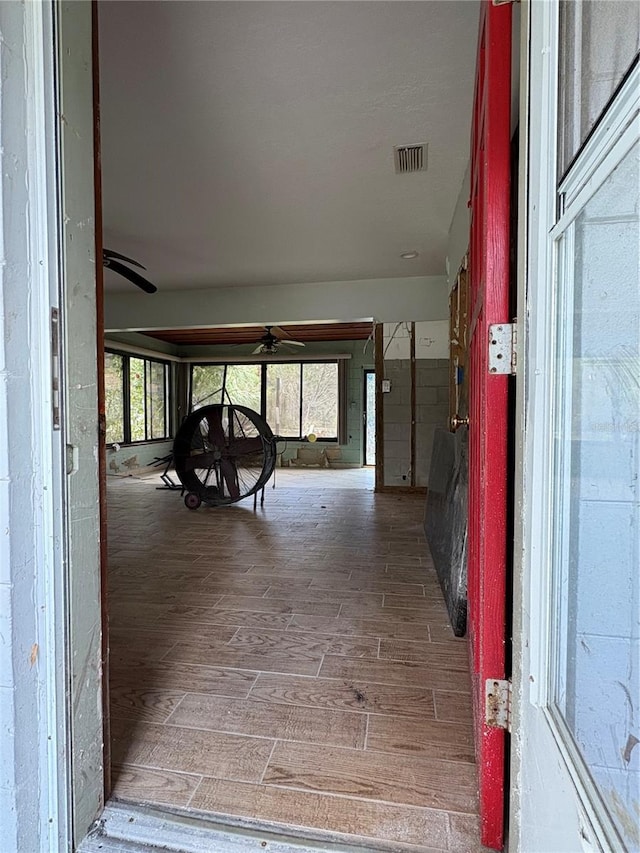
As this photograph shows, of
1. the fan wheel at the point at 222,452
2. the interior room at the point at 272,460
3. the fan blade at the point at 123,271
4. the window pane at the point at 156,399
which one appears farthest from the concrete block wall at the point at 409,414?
the window pane at the point at 156,399

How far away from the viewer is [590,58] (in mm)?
609

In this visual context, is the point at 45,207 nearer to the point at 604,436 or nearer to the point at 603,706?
the point at 604,436

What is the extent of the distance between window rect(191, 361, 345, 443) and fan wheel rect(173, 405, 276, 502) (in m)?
4.31

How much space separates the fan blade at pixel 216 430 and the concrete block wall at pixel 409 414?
213cm

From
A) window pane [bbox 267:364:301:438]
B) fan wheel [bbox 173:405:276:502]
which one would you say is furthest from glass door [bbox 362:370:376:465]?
fan wheel [bbox 173:405:276:502]

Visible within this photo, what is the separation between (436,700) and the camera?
5.02 feet

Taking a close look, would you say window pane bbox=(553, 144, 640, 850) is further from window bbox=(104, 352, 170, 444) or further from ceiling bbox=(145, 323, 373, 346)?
window bbox=(104, 352, 170, 444)

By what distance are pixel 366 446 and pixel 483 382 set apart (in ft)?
25.6

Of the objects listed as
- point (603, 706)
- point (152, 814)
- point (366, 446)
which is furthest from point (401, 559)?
point (366, 446)

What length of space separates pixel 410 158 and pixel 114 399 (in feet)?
20.6

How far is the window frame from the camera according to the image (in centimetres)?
748

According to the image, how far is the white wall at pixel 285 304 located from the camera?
5.21 meters

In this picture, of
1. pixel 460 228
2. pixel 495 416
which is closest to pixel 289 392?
→ pixel 460 228

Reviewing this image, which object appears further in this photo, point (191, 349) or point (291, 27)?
point (191, 349)
